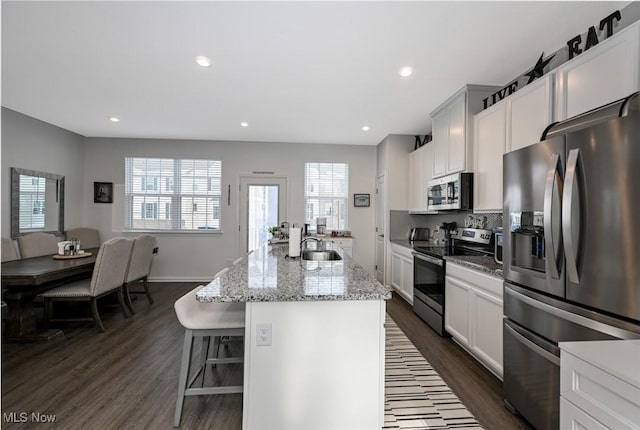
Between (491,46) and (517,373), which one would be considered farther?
(491,46)

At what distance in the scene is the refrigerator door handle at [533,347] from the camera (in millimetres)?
1693

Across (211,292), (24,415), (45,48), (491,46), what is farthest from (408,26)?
(24,415)

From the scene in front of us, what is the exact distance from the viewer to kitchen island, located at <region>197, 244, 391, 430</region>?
66.6 inches

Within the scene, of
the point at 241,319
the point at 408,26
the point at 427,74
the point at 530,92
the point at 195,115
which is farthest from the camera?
the point at 195,115

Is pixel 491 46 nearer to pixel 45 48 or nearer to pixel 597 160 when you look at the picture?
pixel 597 160

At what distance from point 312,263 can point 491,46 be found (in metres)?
2.27

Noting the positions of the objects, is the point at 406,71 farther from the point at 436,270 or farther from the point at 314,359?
the point at 314,359

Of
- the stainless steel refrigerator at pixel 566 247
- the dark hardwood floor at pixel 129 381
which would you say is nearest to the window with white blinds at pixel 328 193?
the dark hardwood floor at pixel 129 381

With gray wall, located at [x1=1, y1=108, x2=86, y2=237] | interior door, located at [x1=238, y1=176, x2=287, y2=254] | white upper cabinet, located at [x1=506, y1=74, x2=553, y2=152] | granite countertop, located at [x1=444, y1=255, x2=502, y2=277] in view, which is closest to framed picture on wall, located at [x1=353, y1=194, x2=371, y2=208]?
interior door, located at [x1=238, y1=176, x2=287, y2=254]

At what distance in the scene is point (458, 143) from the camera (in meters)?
3.40

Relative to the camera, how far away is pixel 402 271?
4473mm

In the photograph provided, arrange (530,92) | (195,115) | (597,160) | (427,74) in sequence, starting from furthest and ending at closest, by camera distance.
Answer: (195,115) < (427,74) < (530,92) < (597,160)

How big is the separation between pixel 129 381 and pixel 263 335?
149cm

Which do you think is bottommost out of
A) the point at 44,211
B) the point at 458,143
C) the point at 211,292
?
the point at 211,292
